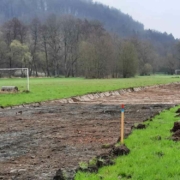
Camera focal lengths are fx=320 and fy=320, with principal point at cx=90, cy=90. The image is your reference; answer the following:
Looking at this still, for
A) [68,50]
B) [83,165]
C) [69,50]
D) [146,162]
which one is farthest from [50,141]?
[69,50]

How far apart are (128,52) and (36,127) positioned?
256 ft

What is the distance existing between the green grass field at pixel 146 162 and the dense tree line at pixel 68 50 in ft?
246

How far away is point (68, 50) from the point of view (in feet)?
336

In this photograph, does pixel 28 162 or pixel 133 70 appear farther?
pixel 133 70

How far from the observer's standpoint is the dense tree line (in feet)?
283

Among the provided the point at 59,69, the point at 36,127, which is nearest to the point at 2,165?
the point at 36,127

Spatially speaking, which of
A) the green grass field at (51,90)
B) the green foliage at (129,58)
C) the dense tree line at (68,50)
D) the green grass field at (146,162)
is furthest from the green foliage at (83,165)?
the green foliage at (129,58)

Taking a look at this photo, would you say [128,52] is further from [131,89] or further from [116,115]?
[116,115]

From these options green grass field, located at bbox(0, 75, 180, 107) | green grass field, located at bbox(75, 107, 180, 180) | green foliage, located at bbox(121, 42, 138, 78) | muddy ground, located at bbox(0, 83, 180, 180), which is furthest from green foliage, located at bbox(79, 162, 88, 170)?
green foliage, located at bbox(121, 42, 138, 78)

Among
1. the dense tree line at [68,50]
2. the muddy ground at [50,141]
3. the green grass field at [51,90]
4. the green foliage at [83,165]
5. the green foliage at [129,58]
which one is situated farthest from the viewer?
the green foliage at [129,58]

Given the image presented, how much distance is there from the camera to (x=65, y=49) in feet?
332

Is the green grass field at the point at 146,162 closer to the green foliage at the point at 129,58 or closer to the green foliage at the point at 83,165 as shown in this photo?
the green foliage at the point at 83,165

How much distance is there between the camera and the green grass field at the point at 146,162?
647 cm

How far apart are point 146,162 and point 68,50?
96.4m
